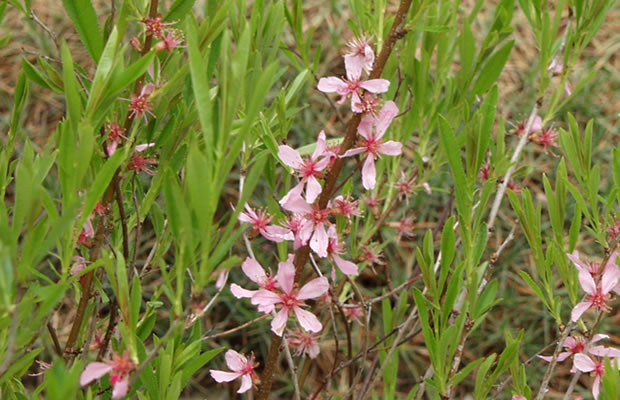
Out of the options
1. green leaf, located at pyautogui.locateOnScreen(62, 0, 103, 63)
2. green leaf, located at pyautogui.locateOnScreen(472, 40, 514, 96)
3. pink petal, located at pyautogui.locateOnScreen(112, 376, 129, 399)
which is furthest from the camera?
green leaf, located at pyautogui.locateOnScreen(472, 40, 514, 96)

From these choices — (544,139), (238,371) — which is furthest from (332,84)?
(544,139)

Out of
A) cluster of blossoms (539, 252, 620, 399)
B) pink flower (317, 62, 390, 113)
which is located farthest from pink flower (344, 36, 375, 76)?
cluster of blossoms (539, 252, 620, 399)

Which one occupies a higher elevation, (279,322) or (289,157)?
(289,157)

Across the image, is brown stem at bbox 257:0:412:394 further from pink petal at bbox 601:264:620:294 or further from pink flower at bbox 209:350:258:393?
pink petal at bbox 601:264:620:294

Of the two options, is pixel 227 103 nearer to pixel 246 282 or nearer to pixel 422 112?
pixel 422 112

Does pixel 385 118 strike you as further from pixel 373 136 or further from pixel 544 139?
pixel 544 139

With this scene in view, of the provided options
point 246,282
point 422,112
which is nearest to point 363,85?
point 422,112

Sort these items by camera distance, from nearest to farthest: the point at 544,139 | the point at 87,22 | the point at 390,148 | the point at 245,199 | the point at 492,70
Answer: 1. the point at 245,199
2. the point at 87,22
3. the point at 390,148
4. the point at 492,70
5. the point at 544,139

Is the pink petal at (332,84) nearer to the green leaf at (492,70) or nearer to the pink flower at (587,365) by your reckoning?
the green leaf at (492,70)
